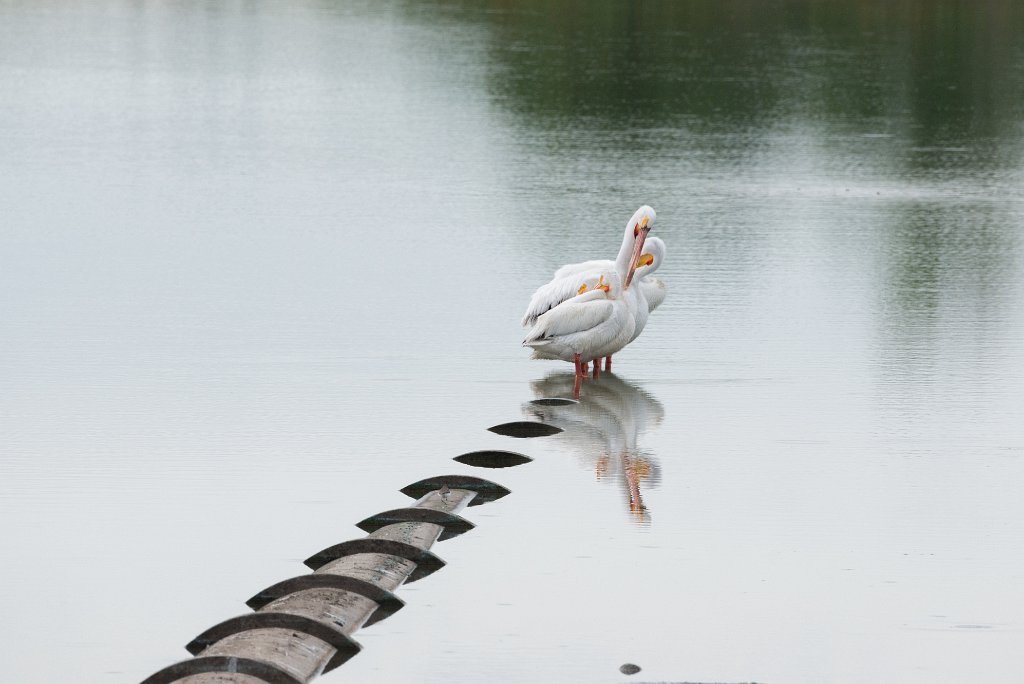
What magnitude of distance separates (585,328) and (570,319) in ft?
0.33

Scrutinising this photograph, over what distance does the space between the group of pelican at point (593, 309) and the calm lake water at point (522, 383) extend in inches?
9.8

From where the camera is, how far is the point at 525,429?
30.6 ft

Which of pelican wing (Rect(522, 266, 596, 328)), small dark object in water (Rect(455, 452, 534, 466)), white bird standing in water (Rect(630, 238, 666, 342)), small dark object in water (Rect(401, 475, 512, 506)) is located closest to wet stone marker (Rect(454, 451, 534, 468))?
small dark object in water (Rect(455, 452, 534, 466))

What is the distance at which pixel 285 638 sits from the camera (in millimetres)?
6117

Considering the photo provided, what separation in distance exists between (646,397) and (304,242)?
5.65 m

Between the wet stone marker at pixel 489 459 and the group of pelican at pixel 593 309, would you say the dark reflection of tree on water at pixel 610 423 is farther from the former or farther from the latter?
the wet stone marker at pixel 489 459

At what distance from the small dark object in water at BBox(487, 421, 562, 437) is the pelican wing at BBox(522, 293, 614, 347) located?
3.21ft

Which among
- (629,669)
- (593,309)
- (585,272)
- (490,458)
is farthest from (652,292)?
(629,669)

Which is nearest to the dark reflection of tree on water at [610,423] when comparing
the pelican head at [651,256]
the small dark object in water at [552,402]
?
the small dark object in water at [552,402]

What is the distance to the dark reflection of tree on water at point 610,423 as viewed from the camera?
333 inches

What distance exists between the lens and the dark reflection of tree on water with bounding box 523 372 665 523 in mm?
8461

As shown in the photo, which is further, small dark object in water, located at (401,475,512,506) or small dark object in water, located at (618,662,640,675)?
small dark object in water, located at (401,475,512,506)

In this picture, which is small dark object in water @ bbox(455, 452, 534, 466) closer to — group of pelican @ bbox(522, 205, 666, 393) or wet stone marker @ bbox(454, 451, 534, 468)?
wet stone marker @ bbox(454, 451, 534, 468)

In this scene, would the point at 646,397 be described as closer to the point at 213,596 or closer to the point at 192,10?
the point at 213,596
